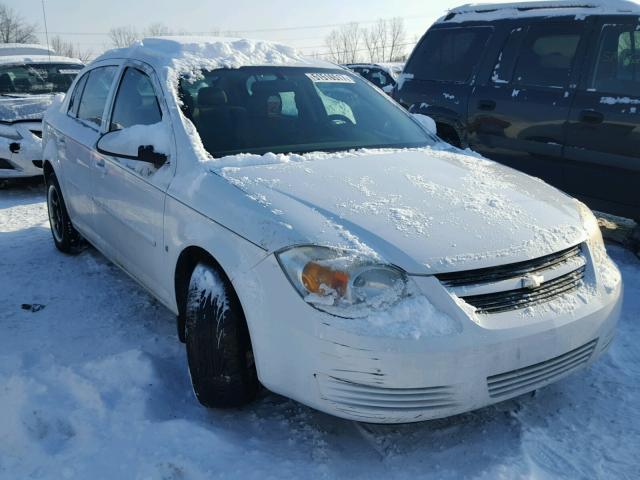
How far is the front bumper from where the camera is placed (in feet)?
23.1

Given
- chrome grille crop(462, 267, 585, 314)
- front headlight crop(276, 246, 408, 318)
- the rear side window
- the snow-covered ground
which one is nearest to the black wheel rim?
the snow-covered ground

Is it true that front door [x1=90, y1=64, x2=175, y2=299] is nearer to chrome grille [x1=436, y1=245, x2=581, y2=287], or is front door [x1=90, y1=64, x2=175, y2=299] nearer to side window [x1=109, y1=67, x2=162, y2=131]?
side window [x1=109, y1=67, x2=162, y2=131]

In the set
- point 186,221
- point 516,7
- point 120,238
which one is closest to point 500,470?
point 186,221

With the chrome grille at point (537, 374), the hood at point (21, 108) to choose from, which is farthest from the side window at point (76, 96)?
the chrome grille at point (537, 374)

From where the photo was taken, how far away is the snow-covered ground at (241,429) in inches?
89.0

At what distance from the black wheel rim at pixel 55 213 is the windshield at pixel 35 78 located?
3.79 m

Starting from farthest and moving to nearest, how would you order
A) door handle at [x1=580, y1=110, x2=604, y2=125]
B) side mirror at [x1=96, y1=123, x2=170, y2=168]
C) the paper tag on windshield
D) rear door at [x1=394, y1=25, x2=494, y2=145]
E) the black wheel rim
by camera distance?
rear door at [x1=394, y1=25, x2=494, y2=145], the black wheel rim, door handle at [x1=580, y1=110, x2=604, y2=125], the paper tag on windshield, side mirror at [x1=96, y1=123, x2=170, y2=168]

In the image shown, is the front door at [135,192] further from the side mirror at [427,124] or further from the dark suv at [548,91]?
the dark suv at [548,91]

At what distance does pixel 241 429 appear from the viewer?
2533 millimetres

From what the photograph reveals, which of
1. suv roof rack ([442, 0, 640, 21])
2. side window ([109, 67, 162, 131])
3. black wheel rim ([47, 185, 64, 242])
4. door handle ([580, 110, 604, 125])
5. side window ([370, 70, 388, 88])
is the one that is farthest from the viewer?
side window ([370, 70, 388, 88])

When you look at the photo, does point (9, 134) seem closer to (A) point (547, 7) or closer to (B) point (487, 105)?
(B) point (487, 105)

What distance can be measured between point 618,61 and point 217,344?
4.02 metres

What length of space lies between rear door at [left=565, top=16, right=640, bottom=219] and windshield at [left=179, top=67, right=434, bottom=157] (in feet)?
5.83

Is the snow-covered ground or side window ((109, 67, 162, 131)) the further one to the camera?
side window ((109, 67, 162, 131))
